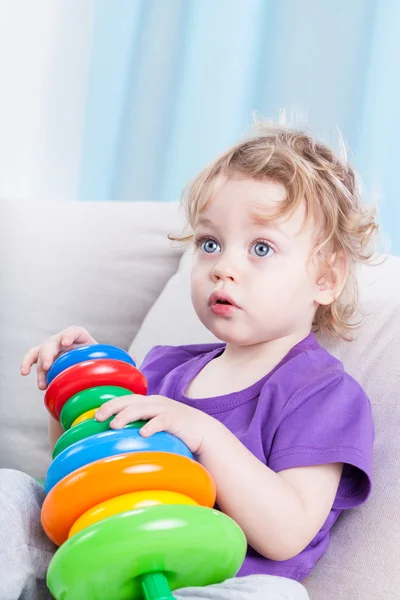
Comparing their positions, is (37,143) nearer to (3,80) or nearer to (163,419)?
(3,80)

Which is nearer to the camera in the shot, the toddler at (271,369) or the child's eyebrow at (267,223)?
the toddler at (271,369)

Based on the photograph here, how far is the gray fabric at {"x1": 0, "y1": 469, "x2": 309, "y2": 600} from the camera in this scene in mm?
802

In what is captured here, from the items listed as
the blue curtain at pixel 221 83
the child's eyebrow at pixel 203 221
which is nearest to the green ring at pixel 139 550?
the child's eyebrow at pixel 203 221

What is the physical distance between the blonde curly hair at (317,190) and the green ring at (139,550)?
461mm

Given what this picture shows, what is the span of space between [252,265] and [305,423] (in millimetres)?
216

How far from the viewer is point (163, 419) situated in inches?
35.2

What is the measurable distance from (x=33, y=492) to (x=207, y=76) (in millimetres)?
1567

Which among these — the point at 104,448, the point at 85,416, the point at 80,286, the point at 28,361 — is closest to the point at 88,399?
the point at 85,416

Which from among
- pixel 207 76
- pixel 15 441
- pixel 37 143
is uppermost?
pixel 207 76

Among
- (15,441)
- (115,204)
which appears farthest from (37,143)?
(15,441)

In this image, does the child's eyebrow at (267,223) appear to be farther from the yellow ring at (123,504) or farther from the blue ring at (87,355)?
the yellow ring at (123,504)

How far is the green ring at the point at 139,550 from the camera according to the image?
2.39 ft

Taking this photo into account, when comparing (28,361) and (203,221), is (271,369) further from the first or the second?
(28,361)

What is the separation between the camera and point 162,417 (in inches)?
35.2
